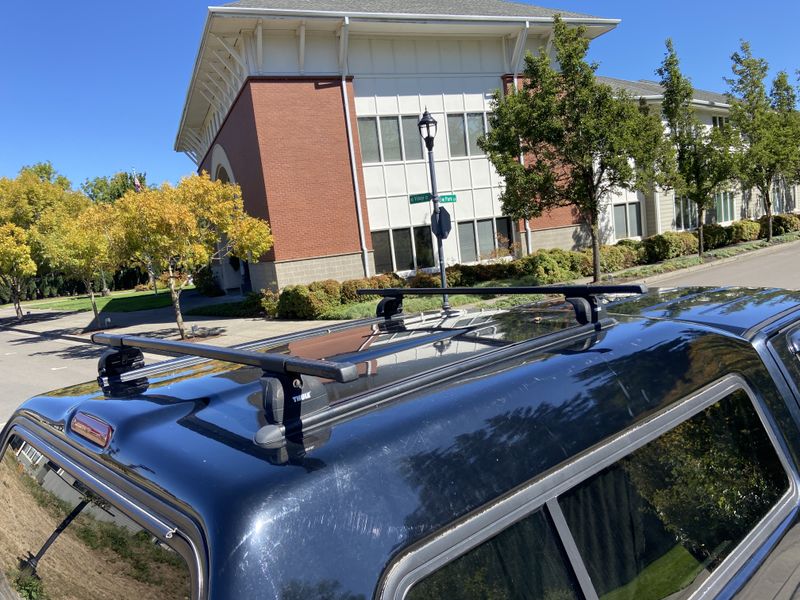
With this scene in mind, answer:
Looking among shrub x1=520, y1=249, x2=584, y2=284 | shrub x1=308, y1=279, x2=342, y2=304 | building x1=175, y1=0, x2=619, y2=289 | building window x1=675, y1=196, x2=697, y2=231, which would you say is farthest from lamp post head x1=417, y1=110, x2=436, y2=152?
building window x1=675, y1=196, x2=697, y2=231

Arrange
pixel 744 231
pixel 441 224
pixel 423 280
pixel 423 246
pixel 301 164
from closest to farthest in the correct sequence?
pixel 441 224
pixel 301 164
pixel 423 280
pixel 423 246
pixel 744 231

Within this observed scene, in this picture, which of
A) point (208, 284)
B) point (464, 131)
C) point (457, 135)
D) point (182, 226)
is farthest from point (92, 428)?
point (208, 284)

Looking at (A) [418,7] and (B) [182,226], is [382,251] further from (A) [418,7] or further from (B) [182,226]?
(A) [418,7]

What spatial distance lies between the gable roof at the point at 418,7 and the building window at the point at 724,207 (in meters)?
16.2

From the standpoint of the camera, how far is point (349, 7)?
2127cm

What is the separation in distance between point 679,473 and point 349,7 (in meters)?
23.1

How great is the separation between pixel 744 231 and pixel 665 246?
849 centimetres

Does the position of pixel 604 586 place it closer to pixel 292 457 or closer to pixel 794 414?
pixel 292 457

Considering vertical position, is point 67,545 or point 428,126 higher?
point 428,126

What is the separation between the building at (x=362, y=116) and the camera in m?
20.6

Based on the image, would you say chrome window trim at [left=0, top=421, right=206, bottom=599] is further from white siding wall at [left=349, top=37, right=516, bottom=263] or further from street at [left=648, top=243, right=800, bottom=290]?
white siding wall at [left=349, top=37, right=516, bottom=263]

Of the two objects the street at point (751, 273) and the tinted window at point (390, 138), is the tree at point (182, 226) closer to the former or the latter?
the tinted window at point (390, 138)

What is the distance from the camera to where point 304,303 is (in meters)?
18.8

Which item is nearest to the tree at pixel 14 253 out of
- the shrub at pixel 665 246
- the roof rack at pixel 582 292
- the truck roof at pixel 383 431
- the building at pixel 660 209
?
the building at pixel 660 209
